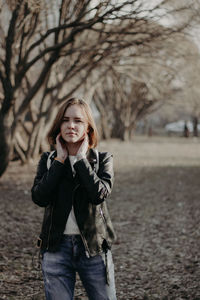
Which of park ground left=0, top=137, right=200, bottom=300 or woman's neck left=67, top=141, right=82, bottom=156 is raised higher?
woman's neck left=67, top=141, right=82, bottom=156

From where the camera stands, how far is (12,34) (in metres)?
8.33

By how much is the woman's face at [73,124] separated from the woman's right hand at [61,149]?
0.10 feet

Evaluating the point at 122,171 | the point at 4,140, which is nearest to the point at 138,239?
the point at 4,140

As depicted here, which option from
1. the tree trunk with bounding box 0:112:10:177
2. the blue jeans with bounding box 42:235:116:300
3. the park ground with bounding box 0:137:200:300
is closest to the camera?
the blue jeans with bounding box 42:235:116:300

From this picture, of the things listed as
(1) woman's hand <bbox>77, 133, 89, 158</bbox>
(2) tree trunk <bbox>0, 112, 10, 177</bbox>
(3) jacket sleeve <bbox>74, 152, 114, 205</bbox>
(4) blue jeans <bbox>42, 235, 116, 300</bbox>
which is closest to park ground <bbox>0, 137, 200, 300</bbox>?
(2) tree trunk <bbox>0, 112, 10, 177</bbox>

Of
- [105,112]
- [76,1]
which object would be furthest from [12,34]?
[105,112]

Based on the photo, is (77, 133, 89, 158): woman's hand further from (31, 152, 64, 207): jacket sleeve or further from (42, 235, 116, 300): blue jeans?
(42, 235, 116, 300): blue jeans

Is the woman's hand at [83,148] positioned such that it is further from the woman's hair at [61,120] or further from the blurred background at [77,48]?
the blurred background at [77,48]

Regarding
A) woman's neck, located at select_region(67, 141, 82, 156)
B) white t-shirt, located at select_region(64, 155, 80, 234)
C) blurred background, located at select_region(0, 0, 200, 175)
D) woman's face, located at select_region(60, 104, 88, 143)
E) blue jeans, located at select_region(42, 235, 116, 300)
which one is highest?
blurred background, located at select_region(0, 0, 200, 175)

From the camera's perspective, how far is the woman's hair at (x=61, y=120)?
2650 mm

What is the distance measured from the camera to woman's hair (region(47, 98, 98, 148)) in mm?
2650

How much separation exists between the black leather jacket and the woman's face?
162 millimetres

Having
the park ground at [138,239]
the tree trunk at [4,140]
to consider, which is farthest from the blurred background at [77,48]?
the park ground at [138,239]

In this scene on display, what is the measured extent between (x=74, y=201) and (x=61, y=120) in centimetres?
58
